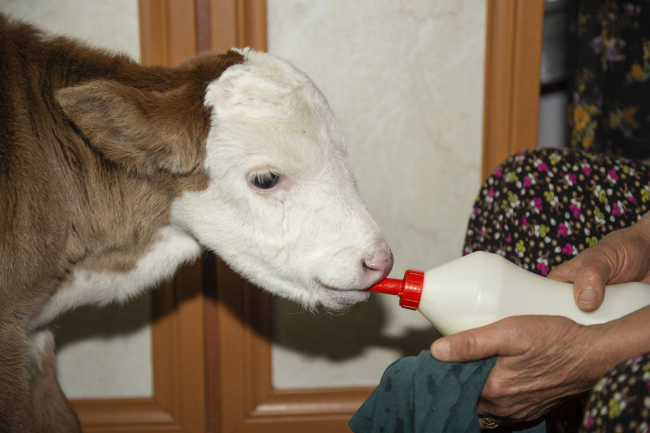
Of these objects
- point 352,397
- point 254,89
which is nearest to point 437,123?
point 254,89

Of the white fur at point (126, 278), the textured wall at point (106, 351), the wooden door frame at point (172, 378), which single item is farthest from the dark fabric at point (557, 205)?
the textured wall at point (106, 351)

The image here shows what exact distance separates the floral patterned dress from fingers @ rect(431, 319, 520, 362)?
1.63ft

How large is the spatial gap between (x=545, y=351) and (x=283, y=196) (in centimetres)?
55

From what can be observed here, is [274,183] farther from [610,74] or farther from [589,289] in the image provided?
[610,74]

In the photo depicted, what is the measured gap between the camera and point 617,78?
1.55m

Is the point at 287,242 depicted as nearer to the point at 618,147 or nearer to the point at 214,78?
the point at 214,78

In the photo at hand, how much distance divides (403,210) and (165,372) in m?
1.00

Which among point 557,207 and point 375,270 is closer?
point 375,270

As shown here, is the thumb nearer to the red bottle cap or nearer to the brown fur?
the red bottle cap

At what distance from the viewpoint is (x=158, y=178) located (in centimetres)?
95

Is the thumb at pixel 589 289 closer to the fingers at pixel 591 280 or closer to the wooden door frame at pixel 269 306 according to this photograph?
the fingers at pixel 591 280

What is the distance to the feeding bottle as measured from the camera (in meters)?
0.76

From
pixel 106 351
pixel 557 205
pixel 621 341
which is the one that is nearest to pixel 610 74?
pixel 557 205

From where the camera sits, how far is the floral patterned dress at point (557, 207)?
3.68 feet
